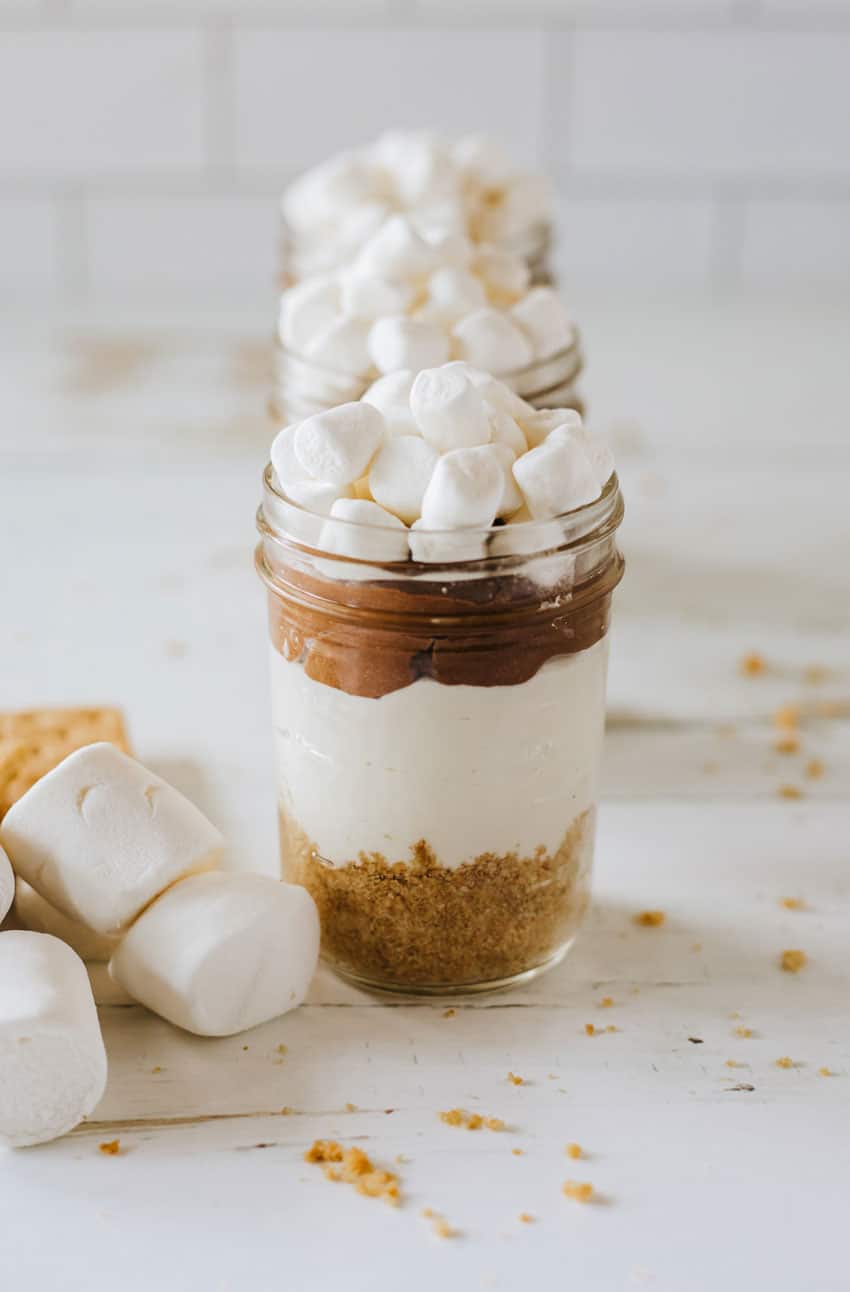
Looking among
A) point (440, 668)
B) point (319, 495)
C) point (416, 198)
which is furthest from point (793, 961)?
point (416, 198)

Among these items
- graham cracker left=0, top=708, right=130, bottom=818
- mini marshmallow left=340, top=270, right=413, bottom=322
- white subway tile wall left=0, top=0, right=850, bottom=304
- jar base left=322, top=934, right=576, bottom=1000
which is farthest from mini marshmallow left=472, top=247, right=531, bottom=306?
white subway tile wall left=0, top=0, right=850, bottom=304

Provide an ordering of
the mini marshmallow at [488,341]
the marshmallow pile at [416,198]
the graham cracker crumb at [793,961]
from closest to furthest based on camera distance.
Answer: the graham cracker crumb at [793,961] → the mini marshmallow at [488,341] → the marshmallow pile at [416,198]

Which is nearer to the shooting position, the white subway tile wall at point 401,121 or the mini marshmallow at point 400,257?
the mini marshmallow at point 400,257

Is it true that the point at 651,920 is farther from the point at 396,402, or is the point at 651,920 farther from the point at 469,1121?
the point at 396,402

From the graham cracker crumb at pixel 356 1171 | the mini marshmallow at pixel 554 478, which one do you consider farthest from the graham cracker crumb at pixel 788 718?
the graham cracker crumb at pixel 356 1171

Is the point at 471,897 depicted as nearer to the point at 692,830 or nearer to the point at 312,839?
the point at 312,839

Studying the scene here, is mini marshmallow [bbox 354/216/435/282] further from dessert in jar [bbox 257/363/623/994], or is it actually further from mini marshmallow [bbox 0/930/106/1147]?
mini marshmallow [bbox 0/930/106/1147]

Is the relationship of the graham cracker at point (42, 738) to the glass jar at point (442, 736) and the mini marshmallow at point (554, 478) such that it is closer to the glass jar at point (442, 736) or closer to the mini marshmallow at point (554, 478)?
the glass jar at point (442, 736)
